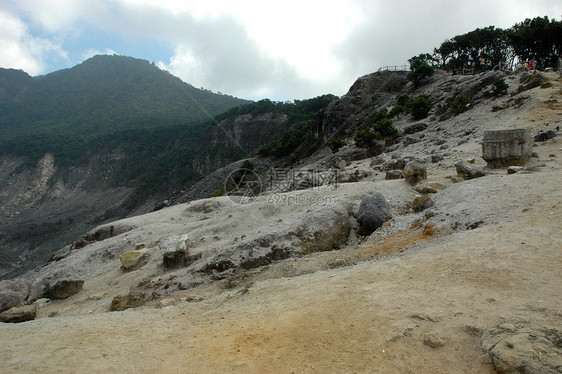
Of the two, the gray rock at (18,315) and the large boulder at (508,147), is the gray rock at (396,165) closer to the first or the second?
the large boulder at (508,147)

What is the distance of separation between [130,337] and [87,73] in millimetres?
175574

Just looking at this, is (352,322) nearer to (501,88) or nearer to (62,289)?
(62,289)

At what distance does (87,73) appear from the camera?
149 m

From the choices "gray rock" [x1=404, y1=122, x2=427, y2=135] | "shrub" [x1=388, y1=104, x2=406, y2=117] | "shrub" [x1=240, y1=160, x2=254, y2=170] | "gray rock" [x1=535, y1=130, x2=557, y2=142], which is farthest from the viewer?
"shrub" [x1=240, y1=160, x2=254, y2=170]

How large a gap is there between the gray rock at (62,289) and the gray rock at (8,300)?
61.6 inches

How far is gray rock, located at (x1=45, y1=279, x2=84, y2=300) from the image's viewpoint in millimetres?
10789

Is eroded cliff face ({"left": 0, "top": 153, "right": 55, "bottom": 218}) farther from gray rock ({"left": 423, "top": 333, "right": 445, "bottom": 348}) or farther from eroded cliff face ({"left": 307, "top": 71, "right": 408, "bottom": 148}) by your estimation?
gray rock ({"left": 423, "top": 333, "right": 445, "bottom": 348})

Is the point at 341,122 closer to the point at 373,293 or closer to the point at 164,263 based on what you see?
the point at 164,263

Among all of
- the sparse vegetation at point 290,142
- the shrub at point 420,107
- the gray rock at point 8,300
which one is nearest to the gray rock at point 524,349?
the gray rock at point 8,300

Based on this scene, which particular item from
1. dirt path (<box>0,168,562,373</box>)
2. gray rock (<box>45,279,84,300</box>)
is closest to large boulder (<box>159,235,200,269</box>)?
gray rock (<box>45,279,84,300</box>)

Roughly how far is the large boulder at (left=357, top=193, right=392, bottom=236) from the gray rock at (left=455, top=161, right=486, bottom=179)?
3.43m

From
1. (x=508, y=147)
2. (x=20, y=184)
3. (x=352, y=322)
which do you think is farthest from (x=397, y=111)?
(x=20, y=184)

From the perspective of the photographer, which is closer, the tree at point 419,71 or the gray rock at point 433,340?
the gray rock at point 433,340

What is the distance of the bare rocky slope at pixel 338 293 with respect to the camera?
363 cm
